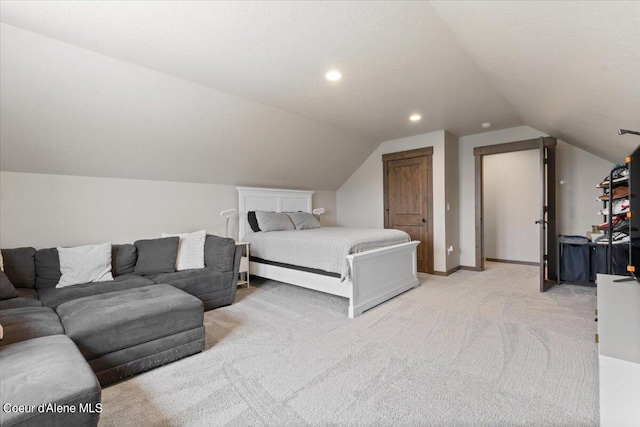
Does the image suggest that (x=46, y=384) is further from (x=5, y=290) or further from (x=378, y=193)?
(x=378, y=193)

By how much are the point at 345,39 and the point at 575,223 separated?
182 inches

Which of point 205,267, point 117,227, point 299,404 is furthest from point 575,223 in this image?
point 117,227

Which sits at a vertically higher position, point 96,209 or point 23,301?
point 96,209

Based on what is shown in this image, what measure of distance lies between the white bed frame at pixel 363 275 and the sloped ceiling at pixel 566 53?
2.08 m

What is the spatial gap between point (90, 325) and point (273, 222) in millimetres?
2818

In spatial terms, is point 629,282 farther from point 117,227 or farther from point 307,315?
point 117,227

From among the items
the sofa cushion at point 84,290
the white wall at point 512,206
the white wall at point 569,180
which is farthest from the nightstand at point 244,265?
the white wall at point 512,206

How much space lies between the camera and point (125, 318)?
1.96 metres

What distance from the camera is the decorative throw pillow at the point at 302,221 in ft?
15.8

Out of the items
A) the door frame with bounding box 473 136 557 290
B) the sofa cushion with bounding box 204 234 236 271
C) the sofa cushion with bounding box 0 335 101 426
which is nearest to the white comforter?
the sofa cushion with bounding box 204 234 236 271

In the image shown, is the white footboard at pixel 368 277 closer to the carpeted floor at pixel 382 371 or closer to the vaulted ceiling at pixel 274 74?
the carpeted floor at pixel 382 371

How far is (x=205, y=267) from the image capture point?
11.3 ft

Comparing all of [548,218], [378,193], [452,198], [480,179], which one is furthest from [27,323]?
[480,179]

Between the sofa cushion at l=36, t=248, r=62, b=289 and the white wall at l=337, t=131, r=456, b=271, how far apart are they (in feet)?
15.3
